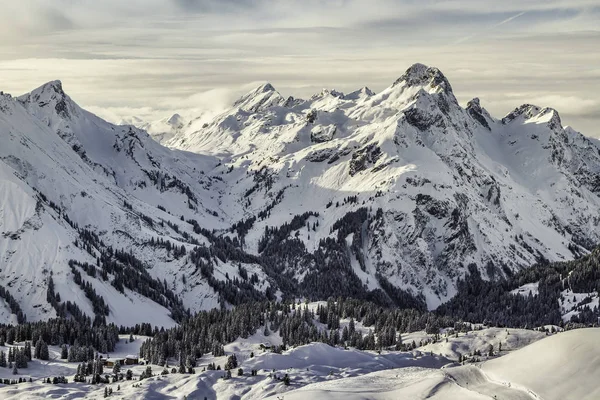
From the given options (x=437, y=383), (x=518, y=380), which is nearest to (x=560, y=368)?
(x=518, y=380)

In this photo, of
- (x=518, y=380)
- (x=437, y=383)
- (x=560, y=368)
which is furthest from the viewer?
(x=437, y=383)

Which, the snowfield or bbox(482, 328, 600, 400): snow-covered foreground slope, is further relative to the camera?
the snowfield

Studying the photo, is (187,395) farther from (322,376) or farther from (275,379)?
(322,376)

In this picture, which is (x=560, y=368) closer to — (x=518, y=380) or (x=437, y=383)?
(x=518, y=380)

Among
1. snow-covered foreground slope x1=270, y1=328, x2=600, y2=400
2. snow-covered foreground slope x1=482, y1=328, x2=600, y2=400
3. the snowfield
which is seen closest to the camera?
snow-covered foreground slope x1=482, y1=328, x2=600, y2=400

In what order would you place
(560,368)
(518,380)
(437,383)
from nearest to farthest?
(560,368) → (518,380) → (437,383)

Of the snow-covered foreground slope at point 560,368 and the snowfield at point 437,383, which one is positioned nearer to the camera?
the snow-covered foreground slope at point 560,368

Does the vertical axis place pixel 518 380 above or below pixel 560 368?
below

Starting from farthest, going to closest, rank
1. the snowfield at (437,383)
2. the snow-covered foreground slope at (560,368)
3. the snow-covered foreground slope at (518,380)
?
the snowfield at (437,383) < the snow-covered foreground slope at (518,380) < the snow-covered foreground slope at (560,368)

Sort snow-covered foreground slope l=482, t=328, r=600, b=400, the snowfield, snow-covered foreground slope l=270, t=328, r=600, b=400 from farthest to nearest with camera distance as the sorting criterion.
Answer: the snowfield
snow-covered foreground slope l=270, t=328, r=600, b=400
snow-covered foreground slope l=482, t=328, r=600, b=400

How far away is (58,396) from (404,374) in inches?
3395

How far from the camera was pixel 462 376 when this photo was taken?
442 ft

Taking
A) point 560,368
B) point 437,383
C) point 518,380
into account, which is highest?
point 560,368

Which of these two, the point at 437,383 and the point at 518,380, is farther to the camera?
the point at 437,383
